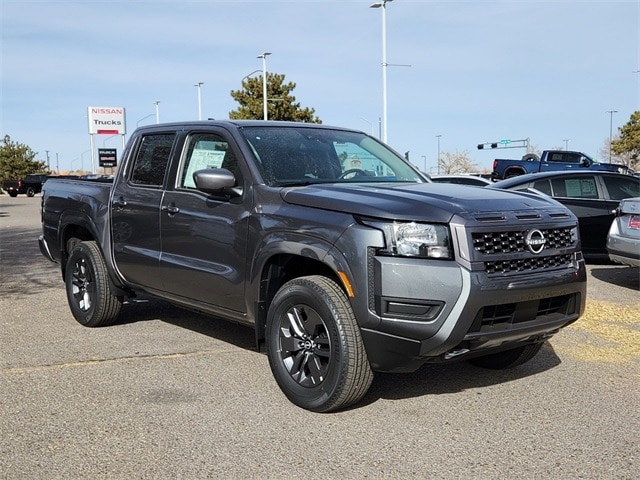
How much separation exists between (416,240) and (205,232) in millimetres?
1808

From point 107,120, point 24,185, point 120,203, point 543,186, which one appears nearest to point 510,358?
point 120,203

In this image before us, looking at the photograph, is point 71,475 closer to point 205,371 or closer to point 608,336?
point 205,371

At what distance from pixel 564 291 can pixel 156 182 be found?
3336 mm

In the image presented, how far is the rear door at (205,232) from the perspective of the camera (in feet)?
16.0

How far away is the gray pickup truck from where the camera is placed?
392 centimetres

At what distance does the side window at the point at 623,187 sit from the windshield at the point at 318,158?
6.39m

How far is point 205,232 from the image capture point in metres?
5.10

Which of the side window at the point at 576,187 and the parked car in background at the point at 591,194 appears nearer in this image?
the parked car in background at the point at 591,194

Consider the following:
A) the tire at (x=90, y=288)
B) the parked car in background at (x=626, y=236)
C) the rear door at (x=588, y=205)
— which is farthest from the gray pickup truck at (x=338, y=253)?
the rear door at (x=588, y=205)

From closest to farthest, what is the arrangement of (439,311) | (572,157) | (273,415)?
1. (439,311)
2. (273,415)
3. (572,157)

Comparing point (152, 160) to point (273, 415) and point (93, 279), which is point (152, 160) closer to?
point (93, 279)

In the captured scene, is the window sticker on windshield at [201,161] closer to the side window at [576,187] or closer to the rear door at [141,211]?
the rear door at [141,211]

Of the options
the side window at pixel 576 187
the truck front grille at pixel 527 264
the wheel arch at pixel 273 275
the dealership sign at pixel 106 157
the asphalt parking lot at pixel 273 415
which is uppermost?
the dealership sign at pixel 106 157

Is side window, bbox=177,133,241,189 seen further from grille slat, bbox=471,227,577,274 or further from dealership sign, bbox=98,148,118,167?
dealership sign, bbox=98,148,118,167
